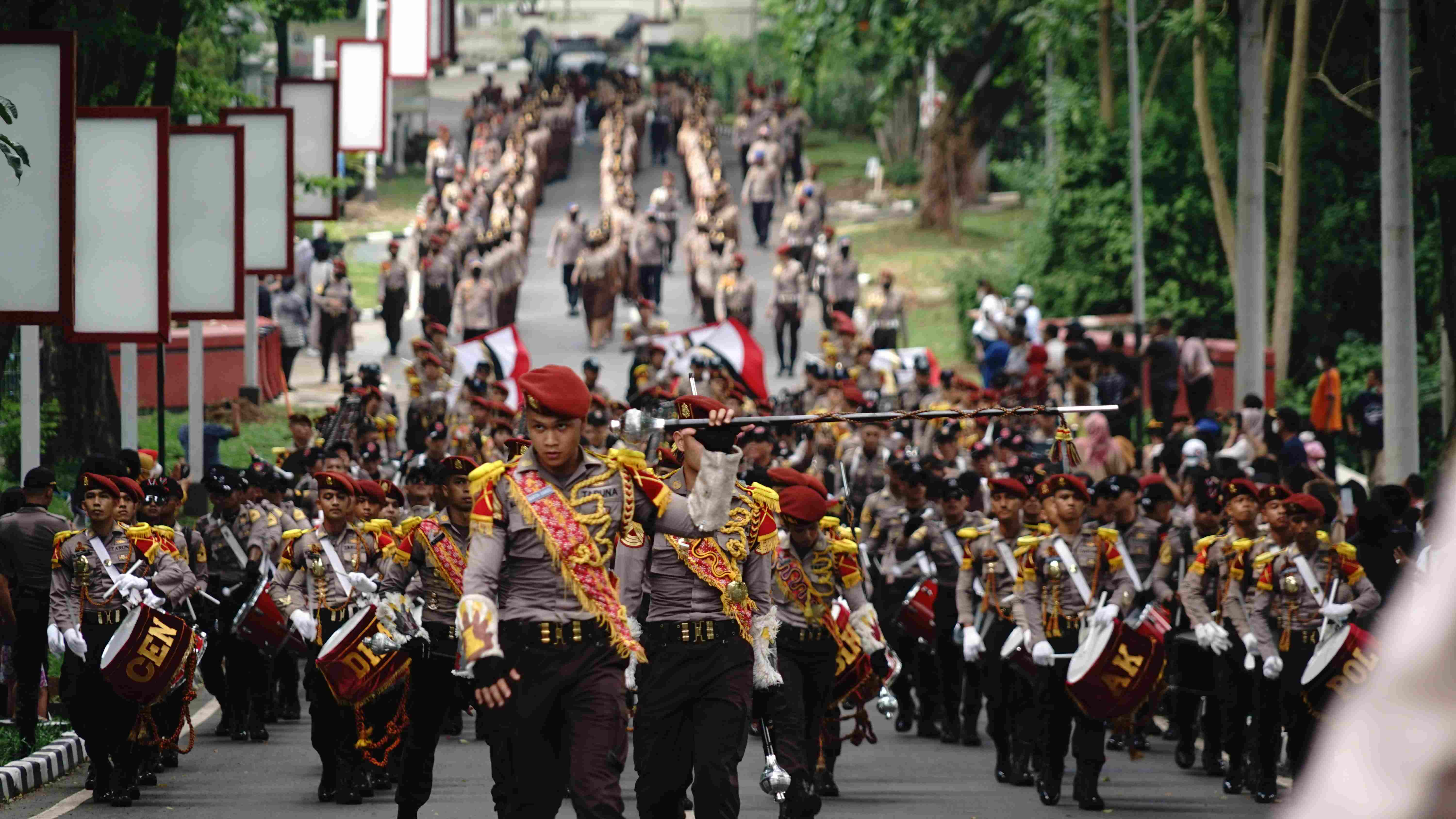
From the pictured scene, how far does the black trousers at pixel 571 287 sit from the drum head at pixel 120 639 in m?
28.4

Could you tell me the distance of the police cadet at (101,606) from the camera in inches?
453

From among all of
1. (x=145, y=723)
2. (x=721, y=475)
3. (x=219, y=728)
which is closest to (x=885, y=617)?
(x=219, y=728)

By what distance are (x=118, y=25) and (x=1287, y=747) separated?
12.3 m

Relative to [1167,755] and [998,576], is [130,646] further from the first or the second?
[1167,755]

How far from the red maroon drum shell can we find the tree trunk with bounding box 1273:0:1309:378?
14218 millimetres

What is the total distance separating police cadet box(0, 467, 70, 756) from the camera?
12812mm

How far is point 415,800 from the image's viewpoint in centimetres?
988

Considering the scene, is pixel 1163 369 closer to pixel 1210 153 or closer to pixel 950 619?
pixel 1210 153

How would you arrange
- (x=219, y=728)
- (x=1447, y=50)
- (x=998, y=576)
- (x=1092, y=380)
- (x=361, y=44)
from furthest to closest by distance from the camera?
(x=361, y=44), (x=1092, y=380), (x=1447, y=50), (x=219, y=728), (x=998, y=576)

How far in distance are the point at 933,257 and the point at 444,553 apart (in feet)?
132

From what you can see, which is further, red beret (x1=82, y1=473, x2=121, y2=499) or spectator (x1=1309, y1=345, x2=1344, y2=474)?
spectator (x1=1309, y1=345, x2=1344, y2=474)

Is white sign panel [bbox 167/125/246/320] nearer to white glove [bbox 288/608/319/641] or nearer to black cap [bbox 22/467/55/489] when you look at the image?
black cap [bbox 22/467/55/489]

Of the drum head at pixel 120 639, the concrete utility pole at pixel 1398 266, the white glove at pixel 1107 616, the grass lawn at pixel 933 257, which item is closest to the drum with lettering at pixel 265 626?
the drum head at pixel 120 639

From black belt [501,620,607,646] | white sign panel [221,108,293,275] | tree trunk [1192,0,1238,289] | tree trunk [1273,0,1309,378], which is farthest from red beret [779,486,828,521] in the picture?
tree trunk [1192,0,1238,289]
